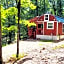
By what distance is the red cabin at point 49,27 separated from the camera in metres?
31.6

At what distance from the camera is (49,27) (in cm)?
3216

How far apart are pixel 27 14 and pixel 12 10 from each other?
3183 cm

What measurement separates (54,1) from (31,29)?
1914 centimetres

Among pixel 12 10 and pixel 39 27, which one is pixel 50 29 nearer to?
pixel 39 27

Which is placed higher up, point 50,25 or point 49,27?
point 50,25

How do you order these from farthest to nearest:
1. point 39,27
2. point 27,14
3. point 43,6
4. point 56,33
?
point 43,6
point 27,14
point 39,27
point 56,33

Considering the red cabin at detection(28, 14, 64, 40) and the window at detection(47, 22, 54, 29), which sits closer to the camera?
the red cabin at detection(28, 14, 64, 40)

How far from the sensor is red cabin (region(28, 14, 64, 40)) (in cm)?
3156

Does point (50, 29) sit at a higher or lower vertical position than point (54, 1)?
lower

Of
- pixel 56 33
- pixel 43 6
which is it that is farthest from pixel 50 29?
pixel 43 6

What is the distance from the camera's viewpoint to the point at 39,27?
1324 inches

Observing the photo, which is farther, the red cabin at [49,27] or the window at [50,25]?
the window at [50,25]

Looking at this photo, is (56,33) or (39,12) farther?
(39,12)

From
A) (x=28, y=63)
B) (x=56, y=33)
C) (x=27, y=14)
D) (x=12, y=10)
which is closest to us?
(x=28, y=63)
